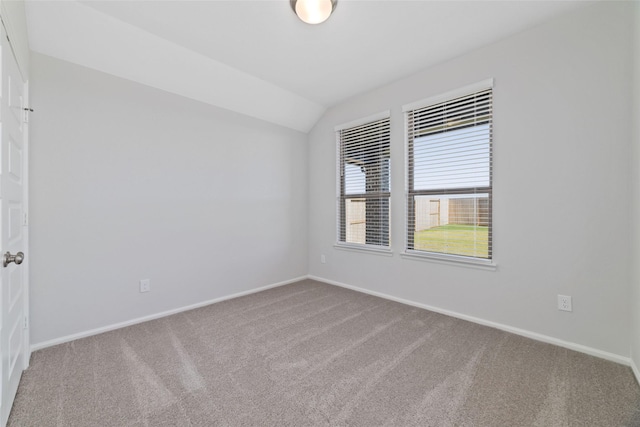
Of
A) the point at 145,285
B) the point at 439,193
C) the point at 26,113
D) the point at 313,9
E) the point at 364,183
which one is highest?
the point at 313,9

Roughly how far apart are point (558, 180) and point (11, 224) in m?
3.84

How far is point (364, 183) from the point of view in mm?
3699

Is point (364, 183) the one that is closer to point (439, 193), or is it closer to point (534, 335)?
point (439, 193)

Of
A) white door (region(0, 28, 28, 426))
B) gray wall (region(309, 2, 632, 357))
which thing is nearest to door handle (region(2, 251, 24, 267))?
white door (region(0, 28, 28, 426))

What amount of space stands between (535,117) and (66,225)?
13.6 ft

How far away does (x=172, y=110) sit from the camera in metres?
2.89

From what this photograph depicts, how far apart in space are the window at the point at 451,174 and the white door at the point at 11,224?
323 centimetres

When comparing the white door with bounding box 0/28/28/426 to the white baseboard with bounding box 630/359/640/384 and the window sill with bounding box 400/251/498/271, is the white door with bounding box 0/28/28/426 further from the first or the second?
Answer: the white baseboard with bounding box 630/359/640/384

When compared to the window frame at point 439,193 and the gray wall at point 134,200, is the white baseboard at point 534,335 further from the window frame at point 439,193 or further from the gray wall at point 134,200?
the gray wall at point 134,200

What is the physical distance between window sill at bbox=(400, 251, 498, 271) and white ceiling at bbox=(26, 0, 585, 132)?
207 centimetres

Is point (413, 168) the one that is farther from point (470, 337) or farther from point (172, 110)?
point (172, 110)

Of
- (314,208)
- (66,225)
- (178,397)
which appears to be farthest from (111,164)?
(314,208)

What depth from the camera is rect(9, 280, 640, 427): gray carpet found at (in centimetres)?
145

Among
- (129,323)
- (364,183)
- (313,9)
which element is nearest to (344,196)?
(364,183)
